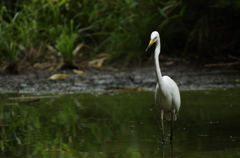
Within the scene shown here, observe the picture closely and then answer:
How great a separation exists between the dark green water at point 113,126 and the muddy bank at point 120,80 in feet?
1.46

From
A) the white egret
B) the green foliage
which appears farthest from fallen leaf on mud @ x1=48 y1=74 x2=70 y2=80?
the white egret

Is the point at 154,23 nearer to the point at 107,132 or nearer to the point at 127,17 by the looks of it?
the point at 127,17

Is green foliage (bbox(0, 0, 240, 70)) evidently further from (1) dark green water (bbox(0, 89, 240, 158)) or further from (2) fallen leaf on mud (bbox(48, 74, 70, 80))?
(1) dark green water (bbox(0, 89, 240, 158))

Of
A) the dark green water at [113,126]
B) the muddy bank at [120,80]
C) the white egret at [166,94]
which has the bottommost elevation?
the muddy bank at [120,80]

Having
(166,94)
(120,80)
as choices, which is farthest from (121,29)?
(166,94)

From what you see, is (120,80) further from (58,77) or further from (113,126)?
(113,126)

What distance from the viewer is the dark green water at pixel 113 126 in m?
3.55

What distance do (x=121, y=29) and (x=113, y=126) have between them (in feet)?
15.2

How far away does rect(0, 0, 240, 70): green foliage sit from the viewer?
27.7 feet

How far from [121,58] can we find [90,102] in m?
3.13

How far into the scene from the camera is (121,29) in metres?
8.96

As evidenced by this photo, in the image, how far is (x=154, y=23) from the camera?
865cm

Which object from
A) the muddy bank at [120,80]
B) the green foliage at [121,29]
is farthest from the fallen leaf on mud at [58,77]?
the green foliage at [121,29]

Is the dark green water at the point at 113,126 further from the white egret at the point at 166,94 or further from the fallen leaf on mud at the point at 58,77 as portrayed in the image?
the fallen leaf on mud at the point at 58,77
